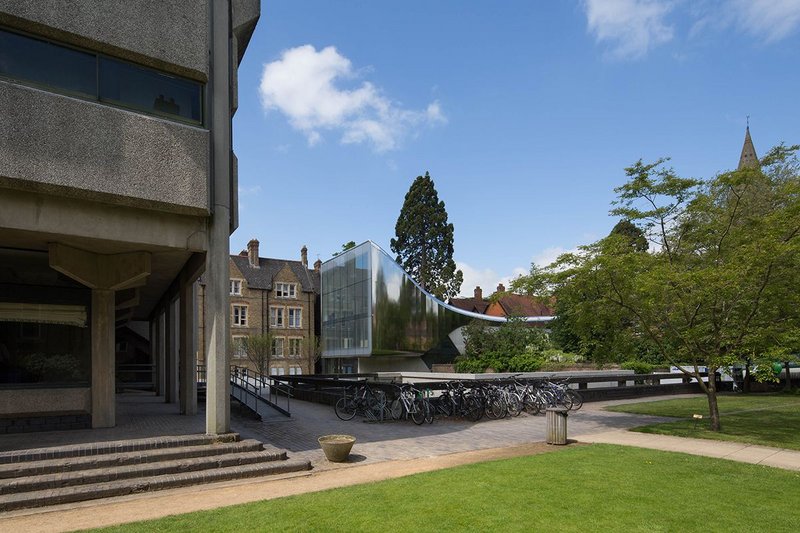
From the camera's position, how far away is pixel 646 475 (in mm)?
9219

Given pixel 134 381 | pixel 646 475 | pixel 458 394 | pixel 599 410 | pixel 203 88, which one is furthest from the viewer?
pixel 134 381

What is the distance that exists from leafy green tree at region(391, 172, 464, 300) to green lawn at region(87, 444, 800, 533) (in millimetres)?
54654

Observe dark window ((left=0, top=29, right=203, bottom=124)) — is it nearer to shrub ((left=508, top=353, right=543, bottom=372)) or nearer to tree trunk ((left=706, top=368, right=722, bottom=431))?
tree trunk ((left=706, top=368, right=722, bottom=431))

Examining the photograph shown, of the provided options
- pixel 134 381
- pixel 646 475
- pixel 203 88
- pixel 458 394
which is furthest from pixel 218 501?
pixel 134 381

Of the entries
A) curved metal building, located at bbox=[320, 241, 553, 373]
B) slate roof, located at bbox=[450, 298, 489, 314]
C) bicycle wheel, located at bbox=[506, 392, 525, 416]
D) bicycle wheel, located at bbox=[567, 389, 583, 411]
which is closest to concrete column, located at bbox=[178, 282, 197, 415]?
bicycle wheel, located at bbox=[506, 392, 525, 416]

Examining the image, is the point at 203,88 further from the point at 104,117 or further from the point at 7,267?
the point at 7,267

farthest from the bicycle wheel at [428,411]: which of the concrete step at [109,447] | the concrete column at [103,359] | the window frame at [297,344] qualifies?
the window frame at [297,344]

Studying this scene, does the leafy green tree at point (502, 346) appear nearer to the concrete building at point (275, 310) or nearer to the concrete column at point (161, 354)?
the concrete column at point (161, 354)

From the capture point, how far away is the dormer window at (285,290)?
178 feet

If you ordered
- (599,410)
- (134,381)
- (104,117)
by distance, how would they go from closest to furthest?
1. (104,117)
2. (599,410)
3. (134,381)

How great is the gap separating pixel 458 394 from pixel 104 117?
479 inches

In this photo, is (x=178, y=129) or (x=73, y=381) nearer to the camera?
(x=178, y=129)

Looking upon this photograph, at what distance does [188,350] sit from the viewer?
16812 millimetres

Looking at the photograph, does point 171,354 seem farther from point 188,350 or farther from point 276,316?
point 276,316
